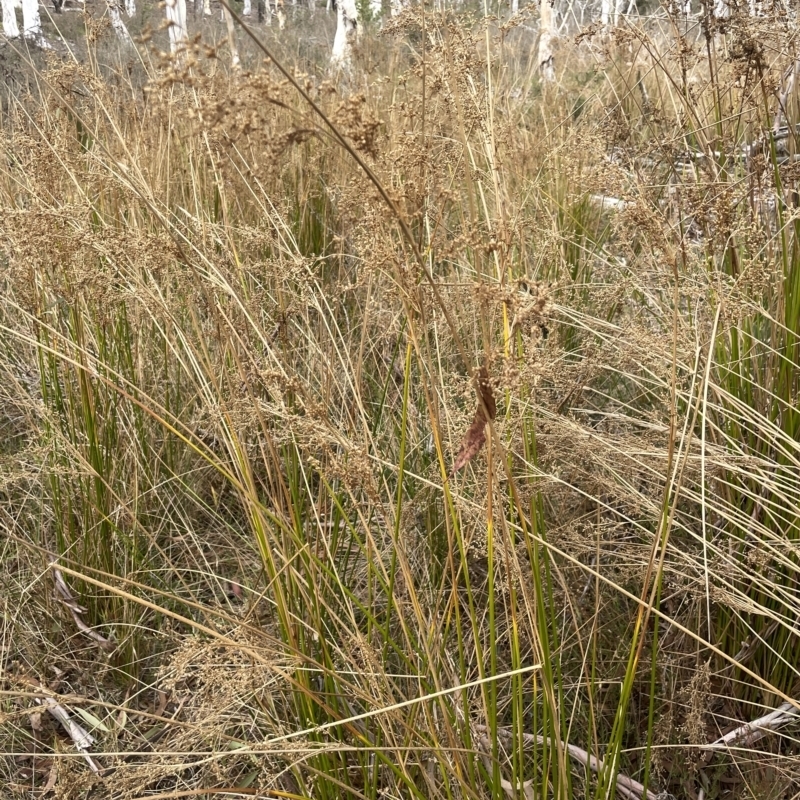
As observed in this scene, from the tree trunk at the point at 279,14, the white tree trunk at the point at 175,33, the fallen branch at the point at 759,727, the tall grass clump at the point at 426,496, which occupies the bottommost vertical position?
the fallen branch at the point at 759,727

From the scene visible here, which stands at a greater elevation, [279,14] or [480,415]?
[279,14]

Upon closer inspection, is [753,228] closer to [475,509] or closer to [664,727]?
[475,509]

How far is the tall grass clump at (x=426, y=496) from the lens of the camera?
0.90 metres

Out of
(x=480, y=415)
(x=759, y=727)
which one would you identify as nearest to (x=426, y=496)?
(x=759, y=727)

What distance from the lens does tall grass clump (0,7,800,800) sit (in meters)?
0.90

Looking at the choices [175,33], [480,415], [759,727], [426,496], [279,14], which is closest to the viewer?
[480,415]

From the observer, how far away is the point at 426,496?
1.59m

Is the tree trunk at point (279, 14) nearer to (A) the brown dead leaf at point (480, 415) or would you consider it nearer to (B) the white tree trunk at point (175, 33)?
(B) the white tree trunk at point (175, 33)

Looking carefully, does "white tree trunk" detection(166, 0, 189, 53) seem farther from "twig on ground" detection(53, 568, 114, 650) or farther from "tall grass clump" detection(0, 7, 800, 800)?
"twig on ground" detection(53, 568, 114, 650)

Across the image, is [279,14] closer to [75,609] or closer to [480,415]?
[75,609]

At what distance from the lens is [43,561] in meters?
1.70

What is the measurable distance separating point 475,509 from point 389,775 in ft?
1.55

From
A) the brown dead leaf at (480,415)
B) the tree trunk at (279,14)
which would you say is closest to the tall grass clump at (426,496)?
the brown dead leaf at (480,415)

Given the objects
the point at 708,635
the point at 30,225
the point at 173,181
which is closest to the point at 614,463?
the point at 708,635
